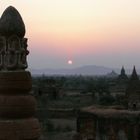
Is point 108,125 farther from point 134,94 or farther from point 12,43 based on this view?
point 134,94

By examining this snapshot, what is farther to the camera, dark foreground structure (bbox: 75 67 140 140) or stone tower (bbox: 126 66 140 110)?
stone tower (bbox: 126 66 140 110)

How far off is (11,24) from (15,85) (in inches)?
45.1

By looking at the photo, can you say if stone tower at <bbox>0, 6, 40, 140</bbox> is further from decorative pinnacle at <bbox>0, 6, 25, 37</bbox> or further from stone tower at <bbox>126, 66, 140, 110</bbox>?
stone tower at <bbox>126, 66, 140, 110</bbox>

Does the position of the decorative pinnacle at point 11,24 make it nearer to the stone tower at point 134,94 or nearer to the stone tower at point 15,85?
the stone tower at point 15,85

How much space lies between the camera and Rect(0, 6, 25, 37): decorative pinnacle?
8.77 metres

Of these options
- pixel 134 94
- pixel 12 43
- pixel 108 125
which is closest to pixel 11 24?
pixel 12 43

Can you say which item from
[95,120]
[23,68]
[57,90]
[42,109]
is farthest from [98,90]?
[23,68]

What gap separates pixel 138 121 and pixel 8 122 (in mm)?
13383

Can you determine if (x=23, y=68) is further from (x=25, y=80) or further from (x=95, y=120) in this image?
(x=95, y=120)

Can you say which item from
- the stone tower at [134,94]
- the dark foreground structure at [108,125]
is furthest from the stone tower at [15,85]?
the stone tower at [134,94]

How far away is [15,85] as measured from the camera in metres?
8.52

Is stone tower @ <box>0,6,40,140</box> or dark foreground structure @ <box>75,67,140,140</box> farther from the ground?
stone tower @ <box>0,6,40,140</box>

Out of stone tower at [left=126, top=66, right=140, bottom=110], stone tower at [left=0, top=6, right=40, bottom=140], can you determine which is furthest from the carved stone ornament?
stone tower at [left=126, top=66, right=140, bottom=110]

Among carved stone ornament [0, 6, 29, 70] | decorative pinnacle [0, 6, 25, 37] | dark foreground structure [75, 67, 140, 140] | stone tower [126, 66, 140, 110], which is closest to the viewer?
carved stone ornament [0, 6, 29, 70]
